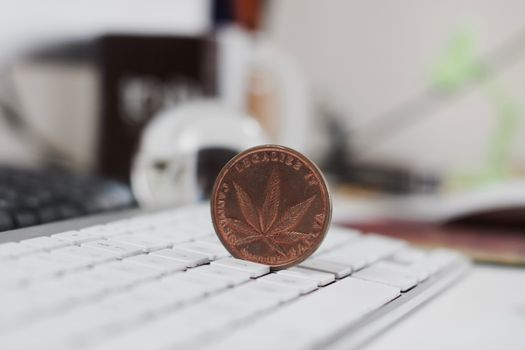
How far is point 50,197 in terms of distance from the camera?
47 cm

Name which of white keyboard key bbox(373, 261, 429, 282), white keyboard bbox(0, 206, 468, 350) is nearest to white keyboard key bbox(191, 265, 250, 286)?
white keyboard bbox(0, 206, 468, 350)

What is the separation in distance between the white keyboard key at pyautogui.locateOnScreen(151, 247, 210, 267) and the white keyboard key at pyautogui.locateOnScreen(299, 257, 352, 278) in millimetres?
57

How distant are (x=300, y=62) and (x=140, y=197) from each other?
0.67 m

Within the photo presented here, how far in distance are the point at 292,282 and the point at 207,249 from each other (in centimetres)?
7

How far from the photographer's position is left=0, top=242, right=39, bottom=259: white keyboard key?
303 millimetres

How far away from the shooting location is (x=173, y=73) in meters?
0.74

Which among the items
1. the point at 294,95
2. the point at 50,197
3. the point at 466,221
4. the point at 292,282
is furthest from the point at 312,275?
the point at 294,95

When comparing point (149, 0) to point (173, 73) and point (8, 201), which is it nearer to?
point (173, 73)

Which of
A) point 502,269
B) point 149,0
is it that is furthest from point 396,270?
point 149,0

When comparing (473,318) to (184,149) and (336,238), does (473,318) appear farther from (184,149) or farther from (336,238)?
(184,149)

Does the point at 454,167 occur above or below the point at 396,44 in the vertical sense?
below

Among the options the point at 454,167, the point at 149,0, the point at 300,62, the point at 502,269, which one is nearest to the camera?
the point at 502,269

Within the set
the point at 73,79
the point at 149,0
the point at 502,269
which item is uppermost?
the point at 149,0

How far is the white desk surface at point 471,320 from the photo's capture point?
13.6 inches
